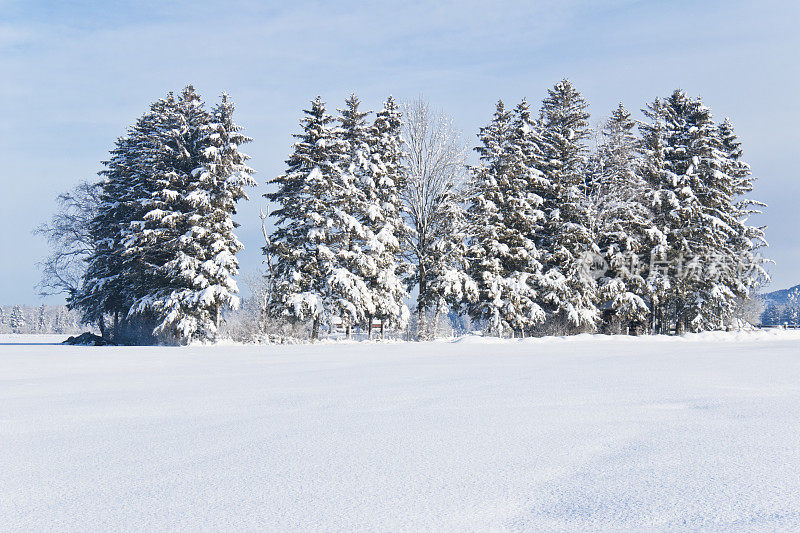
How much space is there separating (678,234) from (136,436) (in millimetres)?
31489

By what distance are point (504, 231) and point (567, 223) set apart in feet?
11.9

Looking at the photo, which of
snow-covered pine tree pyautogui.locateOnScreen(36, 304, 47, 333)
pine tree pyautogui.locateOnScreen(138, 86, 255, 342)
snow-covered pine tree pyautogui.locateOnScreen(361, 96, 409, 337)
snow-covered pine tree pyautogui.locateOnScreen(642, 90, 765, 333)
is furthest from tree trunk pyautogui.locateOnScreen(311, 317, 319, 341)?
snow-covered pine tree pyautogui.locateOnScreen(36, 304, 47, 333)

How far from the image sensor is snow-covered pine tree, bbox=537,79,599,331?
29.2 metres

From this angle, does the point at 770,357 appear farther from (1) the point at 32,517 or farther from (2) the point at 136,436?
(1) the point at 32,517

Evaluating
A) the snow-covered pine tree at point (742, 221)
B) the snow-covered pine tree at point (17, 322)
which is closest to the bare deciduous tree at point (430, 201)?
the snow-covered pine tree at point (742, 221)

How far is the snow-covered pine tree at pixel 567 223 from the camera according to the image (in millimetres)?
29203

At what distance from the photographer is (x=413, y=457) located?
4027mm

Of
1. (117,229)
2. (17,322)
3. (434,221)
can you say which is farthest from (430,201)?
(17,322)

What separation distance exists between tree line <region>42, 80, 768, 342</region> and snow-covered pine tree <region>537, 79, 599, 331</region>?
103 millimetres

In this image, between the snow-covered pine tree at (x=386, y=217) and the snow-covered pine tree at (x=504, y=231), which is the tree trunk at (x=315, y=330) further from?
the snow-covered pine tree at (x=504, y=231)

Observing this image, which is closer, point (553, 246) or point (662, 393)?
point (662, 393)

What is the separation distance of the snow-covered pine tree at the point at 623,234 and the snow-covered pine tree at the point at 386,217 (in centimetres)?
1093

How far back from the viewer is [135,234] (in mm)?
26438

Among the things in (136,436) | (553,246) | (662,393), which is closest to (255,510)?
(136,436)
